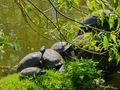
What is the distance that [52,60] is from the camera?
5645mm

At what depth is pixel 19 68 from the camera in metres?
5.78

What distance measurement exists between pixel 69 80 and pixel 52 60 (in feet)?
2.66

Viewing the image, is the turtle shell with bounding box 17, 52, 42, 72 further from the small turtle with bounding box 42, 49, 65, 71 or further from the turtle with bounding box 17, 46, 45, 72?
the small turtle with bounding box 42, 49, 65, 71

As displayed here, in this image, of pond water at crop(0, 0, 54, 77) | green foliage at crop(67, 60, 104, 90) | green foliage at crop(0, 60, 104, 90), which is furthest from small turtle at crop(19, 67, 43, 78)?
pond water at crop(0, 0, 54, 77)

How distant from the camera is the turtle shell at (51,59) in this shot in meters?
5.61

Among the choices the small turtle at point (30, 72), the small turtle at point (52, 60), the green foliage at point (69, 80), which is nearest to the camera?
the green foliage at point (69, 80)

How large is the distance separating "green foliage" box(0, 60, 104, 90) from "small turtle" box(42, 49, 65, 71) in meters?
0.34

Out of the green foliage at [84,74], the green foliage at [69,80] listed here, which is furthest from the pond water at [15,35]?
the green foliage at [84,74]

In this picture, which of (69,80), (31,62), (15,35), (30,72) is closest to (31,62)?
(31,62)

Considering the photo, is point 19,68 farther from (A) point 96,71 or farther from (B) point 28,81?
(A) point 96,71

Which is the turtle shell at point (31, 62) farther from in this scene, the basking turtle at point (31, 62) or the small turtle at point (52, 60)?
the small turtle at point (52, 60)

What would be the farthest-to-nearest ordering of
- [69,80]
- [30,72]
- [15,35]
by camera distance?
[15,35]
[30,72]
[69,80]

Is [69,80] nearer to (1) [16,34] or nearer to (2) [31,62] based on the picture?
(2) [31,62]

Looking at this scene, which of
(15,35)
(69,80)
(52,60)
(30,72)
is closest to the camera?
(69,80)
